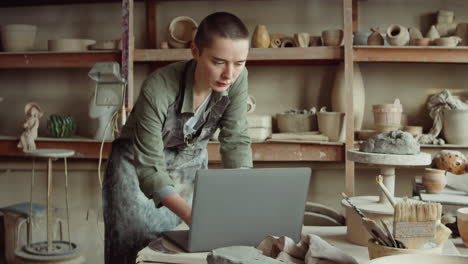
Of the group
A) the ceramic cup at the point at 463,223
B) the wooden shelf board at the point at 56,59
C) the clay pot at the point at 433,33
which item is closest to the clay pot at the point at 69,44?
the wooden shelf board at the point at 56,59

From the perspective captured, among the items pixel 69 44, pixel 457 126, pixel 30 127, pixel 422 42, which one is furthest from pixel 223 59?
pixel 30 127

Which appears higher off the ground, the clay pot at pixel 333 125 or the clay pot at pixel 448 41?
the clay pot at pixel 448 41

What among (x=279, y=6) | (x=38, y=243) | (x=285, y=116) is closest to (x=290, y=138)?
(x=285, y=116)

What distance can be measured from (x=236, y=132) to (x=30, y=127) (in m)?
2.28

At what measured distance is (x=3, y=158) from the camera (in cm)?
425

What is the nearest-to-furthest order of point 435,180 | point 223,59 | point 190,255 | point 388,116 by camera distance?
point 190,255
point 223,59
point 435,180
point 388,116

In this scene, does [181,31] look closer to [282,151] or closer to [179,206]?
[282,151]

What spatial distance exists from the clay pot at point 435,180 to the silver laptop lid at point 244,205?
68cm

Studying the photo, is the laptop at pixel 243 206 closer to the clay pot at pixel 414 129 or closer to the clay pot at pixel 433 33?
the clay pot at pixel 414 129

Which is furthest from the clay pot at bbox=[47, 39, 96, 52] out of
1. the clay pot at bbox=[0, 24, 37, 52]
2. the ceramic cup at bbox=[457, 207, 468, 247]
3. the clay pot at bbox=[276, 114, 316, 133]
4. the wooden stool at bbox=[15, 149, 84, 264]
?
the ceramic cup at bbox=[457, 207, 468, 247]

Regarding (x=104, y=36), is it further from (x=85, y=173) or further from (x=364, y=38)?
(x=364, y=38)

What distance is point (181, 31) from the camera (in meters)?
3.71

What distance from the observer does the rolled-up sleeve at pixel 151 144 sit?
164 cm

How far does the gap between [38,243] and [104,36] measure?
152 centimetres
